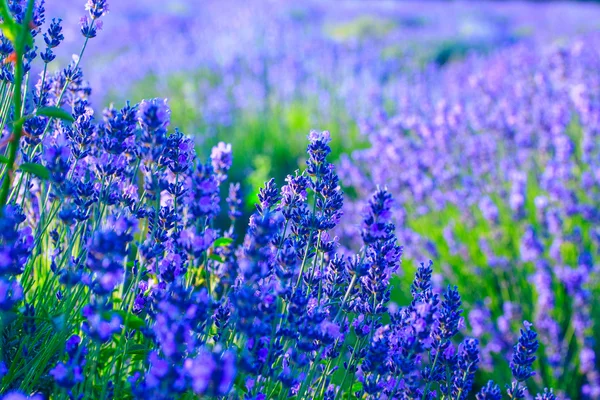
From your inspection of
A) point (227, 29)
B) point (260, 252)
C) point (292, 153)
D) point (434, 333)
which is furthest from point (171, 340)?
point (227, 29)

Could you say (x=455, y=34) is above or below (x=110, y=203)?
above

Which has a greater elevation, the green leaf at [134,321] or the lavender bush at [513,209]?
Result: the lavender bush at [513,209]

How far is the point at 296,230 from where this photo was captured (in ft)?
5.35

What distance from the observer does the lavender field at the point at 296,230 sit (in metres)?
1.31

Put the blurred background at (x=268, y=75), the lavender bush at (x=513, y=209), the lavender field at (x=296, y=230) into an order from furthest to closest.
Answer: the blurred background at (x=268, y=75)
the lavender bush at (x=513, y=209)
the lavender field at (x=296, y=230)

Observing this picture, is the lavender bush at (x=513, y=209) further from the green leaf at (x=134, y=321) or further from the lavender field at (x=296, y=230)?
the green leaf at (x=134, y=321)

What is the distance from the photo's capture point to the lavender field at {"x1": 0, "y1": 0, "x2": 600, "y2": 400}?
1313 millimetres

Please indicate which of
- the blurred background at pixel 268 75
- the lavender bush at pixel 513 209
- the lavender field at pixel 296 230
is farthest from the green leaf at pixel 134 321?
the blurred background at pixel 268 75

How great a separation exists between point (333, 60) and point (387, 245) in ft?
22.8

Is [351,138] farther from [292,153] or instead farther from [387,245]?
[387,245]

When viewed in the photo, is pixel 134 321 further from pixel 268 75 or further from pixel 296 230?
pixel 268 75

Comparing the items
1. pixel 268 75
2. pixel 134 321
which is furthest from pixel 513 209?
pixel 268 75

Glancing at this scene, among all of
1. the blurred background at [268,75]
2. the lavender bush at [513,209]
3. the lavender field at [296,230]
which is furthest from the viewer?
the blurred background at [268,75]

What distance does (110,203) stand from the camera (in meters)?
1.68
